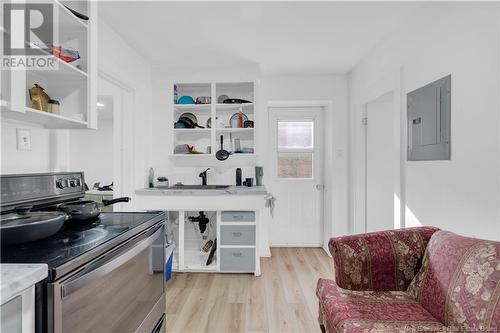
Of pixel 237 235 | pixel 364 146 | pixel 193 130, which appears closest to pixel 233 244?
pixel 237 235

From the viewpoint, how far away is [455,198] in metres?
1.72

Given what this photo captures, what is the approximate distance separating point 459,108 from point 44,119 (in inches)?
91.9

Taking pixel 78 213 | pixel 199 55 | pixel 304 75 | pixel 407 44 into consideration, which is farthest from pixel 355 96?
pixel 78 213

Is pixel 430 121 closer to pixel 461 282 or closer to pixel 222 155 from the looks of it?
pixel 461 282

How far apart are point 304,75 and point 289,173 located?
136 centimetres

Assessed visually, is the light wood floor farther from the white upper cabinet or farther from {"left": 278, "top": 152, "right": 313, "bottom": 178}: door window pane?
the white upper cabinet

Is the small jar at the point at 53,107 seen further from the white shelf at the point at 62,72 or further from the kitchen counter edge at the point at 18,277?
the kitchen counter edge at the point at 18,277

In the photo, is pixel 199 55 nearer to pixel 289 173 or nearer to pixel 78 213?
pixel 289 173

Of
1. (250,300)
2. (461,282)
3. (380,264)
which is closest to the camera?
(461,282)

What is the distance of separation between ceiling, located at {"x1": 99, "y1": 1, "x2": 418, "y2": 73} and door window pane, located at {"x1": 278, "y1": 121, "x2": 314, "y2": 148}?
0.89 meters

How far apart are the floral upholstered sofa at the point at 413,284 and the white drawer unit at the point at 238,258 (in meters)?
1.33

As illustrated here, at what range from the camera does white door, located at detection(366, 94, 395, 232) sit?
3.26 meters

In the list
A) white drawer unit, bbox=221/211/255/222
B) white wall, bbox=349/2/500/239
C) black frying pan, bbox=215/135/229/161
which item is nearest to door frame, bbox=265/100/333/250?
black frying pan, bbox=215/135/229/161

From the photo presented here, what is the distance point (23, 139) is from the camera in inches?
59.7
